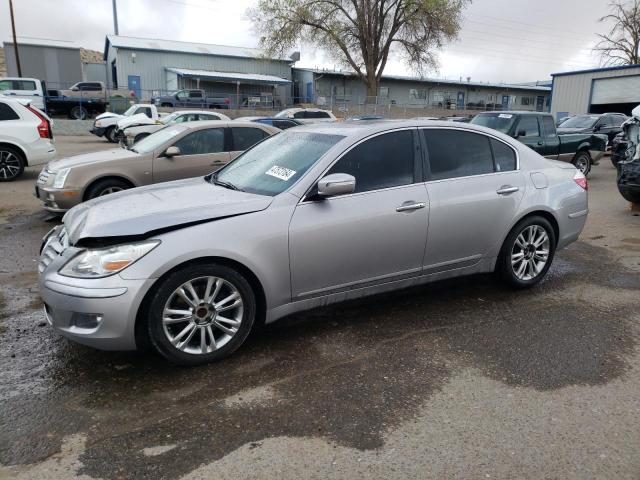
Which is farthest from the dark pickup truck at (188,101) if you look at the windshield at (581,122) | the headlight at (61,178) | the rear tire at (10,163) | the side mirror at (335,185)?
the side mirror at (335,185)

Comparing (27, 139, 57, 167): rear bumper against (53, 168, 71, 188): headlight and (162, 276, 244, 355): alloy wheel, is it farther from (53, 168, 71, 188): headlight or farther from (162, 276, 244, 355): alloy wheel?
(162, 276, 244, 355): alloy wheel

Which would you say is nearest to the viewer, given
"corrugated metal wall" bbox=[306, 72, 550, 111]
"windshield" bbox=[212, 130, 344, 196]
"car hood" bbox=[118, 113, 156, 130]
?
"windshield" bbox=[212, 130, 344, 196]

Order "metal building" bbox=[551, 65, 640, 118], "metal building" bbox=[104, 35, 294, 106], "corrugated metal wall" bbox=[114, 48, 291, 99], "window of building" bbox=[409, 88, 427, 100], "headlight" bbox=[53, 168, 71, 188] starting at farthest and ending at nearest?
"window of building" bbox=[409, 88, 427, 100]
"corrugated metal wall" bbox=[114, 48, 291, 99]
"metal building" bbox=[104, 35, 294, 106]
"metal building" bbox=[551, 65, 640, 118]
"headlight" bbox=[53, 168, 71, 188]

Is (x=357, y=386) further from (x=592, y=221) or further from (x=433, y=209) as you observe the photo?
(x=592, y=221)

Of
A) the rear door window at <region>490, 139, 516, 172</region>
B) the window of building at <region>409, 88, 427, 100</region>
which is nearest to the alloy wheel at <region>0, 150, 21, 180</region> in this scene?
the rear door window at <region>490, 139, 516, 172</region>

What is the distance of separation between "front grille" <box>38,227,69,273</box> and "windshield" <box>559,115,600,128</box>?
19252 millimetres

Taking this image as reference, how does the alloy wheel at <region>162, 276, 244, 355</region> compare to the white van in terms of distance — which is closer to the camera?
the alloy wheel at <region>162, 276, 244, 355</region>

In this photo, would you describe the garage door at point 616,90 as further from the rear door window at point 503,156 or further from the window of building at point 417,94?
the rear door window at point 503,156

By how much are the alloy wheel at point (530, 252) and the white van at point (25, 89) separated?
27171 millimetres

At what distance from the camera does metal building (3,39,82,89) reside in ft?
145

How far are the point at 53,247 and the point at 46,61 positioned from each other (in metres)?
49.2

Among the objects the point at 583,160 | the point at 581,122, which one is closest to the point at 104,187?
the point at 583,160

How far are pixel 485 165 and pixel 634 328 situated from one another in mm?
1812

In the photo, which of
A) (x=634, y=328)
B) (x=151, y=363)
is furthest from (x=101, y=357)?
(x=634, y=328)
